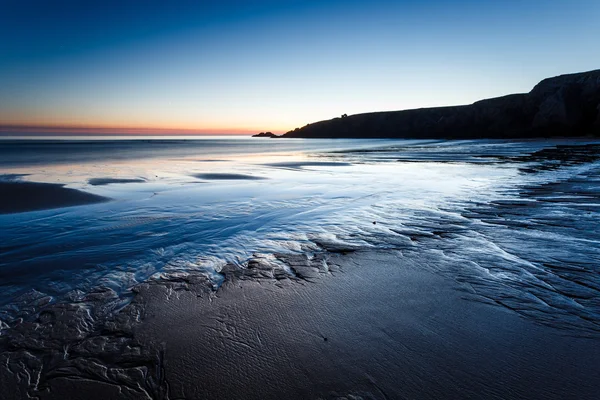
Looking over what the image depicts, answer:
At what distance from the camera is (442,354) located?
2.78m

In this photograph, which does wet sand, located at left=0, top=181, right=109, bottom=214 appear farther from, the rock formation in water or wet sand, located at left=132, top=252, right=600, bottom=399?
the rock formation in water

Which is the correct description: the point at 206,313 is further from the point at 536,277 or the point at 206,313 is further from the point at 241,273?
the point at 536,277

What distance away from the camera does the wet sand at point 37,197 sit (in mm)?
9391

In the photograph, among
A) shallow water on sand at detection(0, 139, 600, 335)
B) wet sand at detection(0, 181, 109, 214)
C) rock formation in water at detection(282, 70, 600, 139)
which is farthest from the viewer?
rock formation in water at detection(282, 70, 600, 139)

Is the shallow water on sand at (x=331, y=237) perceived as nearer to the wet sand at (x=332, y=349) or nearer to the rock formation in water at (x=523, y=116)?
the wet sand at (x=332, y=349)

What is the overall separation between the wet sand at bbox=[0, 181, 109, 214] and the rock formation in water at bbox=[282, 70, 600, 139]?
220ft

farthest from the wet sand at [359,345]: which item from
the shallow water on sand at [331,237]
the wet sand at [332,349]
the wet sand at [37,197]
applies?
the wet sand at [37,197]

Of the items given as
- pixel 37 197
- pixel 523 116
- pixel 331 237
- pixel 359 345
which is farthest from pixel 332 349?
pixel 523 116

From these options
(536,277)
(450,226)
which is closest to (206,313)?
(536,277)

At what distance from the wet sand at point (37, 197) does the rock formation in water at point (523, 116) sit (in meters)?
66.9

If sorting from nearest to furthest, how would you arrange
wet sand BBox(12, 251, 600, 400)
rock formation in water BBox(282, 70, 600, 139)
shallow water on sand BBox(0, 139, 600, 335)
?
wet sand BBox(12, 251, 600, 400) → shallow water on sand BBox(0, 139, 600, 335) → rock formation in water BBox(282, 70, 600, 139)

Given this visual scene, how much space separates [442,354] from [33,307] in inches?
172

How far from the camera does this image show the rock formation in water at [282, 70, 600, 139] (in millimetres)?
55522

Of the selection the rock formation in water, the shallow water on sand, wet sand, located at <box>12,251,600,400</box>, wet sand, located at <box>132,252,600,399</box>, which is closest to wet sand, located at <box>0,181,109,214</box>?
the shallow water on sand
